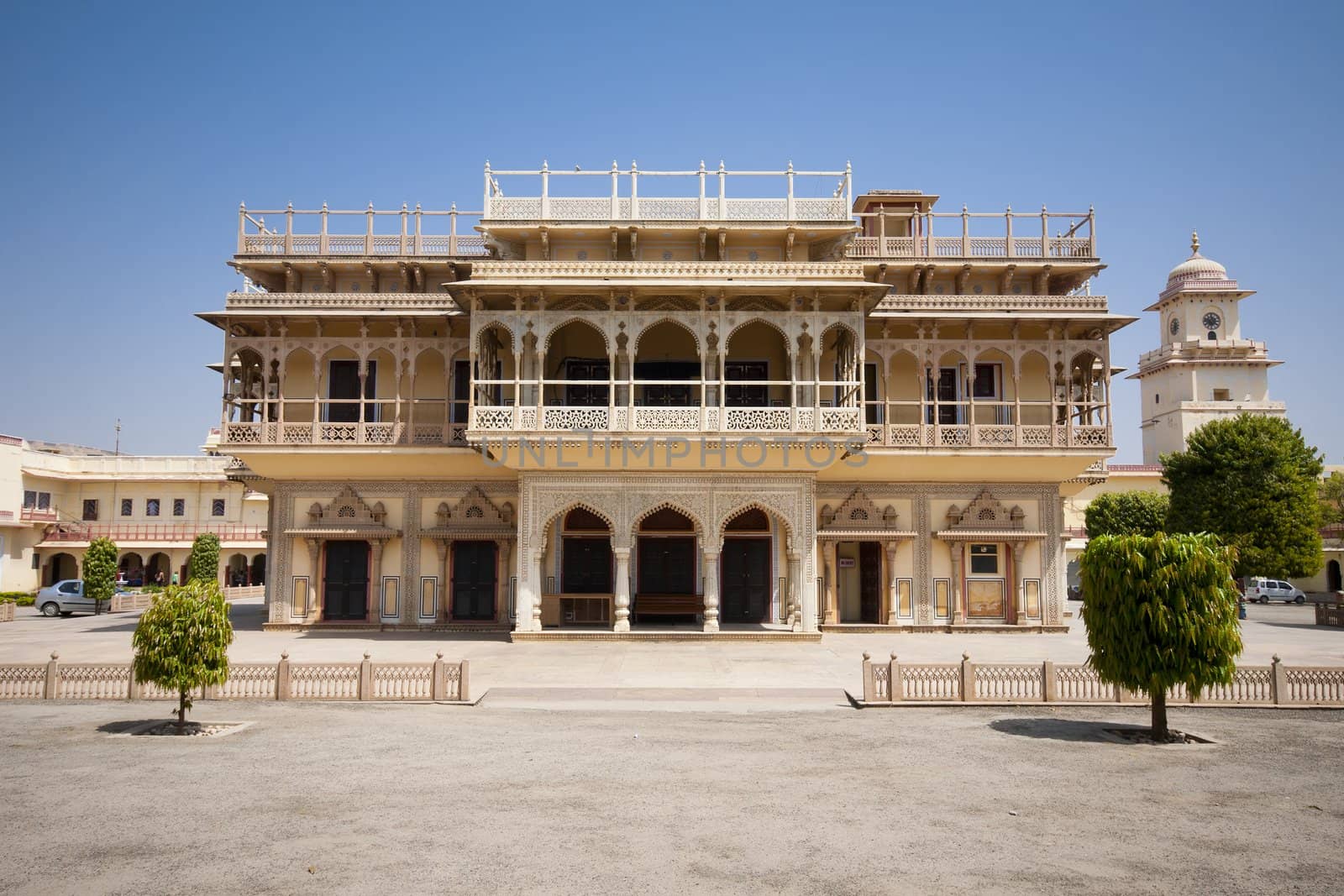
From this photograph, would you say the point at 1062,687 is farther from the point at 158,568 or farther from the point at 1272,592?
the point at 158,568

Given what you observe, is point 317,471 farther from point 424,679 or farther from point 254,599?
Answer: point 254,599

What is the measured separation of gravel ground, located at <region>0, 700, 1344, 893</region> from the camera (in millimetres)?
7160

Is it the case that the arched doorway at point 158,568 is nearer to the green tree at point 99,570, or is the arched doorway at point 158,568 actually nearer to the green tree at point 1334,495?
the green tree at point 99,570

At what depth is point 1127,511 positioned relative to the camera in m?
46.5

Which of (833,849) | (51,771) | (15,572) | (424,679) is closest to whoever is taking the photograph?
(833,849)

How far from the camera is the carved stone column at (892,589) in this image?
24984 mm

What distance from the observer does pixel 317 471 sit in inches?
979

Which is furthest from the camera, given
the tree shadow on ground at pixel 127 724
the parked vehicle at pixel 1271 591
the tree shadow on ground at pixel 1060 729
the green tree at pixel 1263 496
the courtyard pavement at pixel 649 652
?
the parked vehicle at pixel 1271 591

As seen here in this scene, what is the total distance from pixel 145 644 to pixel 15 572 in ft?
137

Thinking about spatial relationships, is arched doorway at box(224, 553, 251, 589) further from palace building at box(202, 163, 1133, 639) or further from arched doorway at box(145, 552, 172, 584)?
palace building at box(202, 163, 1133, 639)

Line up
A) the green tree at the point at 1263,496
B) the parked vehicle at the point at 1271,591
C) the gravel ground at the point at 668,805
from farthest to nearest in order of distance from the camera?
1. the parked vehicle at the point at 1271,591
2. the green tree at the point at 1263,496
3. the gravel ground at the point at 668,805

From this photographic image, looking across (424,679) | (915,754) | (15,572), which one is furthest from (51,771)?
(15,572)

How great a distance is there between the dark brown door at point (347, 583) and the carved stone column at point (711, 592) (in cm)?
948

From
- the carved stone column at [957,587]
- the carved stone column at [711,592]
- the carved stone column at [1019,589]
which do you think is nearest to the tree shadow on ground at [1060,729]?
the carved stone column at [711,592]
